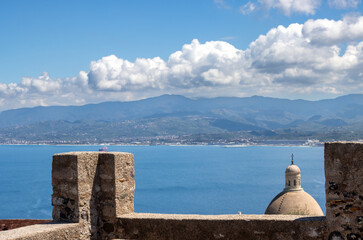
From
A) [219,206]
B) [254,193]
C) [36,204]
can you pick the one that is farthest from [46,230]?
[254,193]

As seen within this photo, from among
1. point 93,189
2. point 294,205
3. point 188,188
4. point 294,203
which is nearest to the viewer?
→ point 93,189

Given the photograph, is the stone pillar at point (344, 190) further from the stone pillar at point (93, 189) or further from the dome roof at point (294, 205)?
the dome roof at point (294, 205)

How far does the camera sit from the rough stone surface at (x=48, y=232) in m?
5.03

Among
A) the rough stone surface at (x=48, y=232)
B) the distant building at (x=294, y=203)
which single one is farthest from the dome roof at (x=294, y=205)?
the rough stone surface at (x=48, y=232)

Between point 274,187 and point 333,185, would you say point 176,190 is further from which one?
point 333,185

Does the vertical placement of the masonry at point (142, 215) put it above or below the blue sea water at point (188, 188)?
above

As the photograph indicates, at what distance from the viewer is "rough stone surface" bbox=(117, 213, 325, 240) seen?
219 inches

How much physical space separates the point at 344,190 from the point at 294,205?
21.9m

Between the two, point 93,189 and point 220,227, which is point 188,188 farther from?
point 220,227

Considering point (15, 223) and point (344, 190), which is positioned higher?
point (344, 190)

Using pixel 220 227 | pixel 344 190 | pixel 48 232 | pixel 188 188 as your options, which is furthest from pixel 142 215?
pixel 188 188

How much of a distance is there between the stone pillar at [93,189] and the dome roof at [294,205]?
1990 centimetres

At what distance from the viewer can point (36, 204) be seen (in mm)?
78375

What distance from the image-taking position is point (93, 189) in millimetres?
6211
